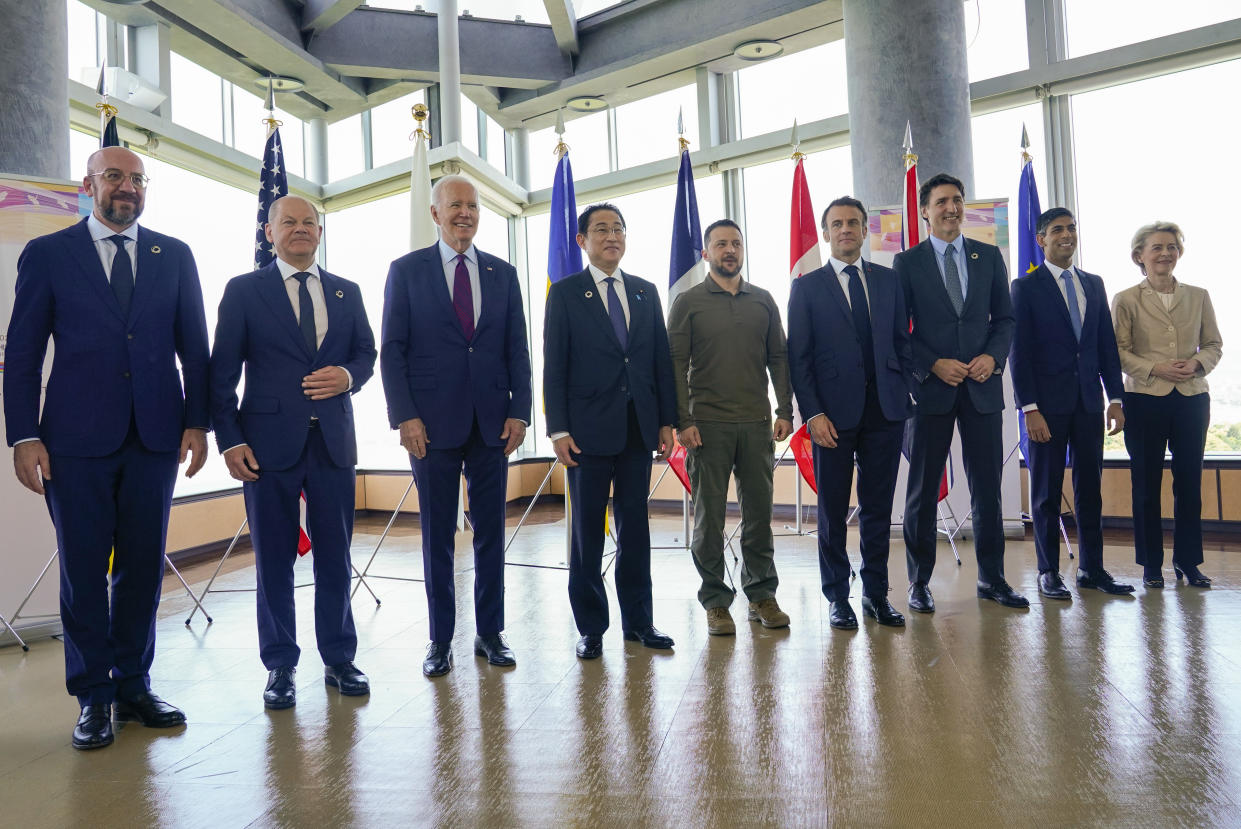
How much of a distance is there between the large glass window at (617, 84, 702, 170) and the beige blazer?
4835 mm

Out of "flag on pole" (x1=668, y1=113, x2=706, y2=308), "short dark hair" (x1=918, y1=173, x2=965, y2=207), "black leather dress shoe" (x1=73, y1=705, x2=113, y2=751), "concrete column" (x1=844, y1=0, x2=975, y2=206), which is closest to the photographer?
"black leather dress shoe" (x1=73, y1=705, x2=113, y2=751)

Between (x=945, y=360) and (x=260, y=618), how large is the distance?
104 inches

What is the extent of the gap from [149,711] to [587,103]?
690 cm

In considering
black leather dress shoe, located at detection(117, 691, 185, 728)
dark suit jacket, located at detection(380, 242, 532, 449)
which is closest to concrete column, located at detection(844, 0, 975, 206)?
dark suit jacket, located at detection(380, 242, 532, 449)

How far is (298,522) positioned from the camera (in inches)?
102

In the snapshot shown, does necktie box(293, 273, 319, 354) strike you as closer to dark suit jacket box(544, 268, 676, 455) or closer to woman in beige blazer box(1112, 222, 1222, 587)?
dark suit jacket box(544, 268, 676, 455)

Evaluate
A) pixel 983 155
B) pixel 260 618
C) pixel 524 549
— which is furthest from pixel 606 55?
pixel 260 618

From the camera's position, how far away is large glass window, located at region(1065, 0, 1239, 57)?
17.8 ft

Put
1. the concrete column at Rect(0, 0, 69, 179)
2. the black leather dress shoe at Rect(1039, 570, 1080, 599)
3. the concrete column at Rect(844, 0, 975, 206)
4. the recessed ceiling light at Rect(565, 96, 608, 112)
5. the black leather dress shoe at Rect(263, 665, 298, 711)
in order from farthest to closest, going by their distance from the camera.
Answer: the recessed ceiling light at Rect(565, 96, 608, 112) → the concrete column at Rect(844, 0, 975, 206) → the concrete column at Rect(0, 0, 69, 179) → the black leather dress shoe at Rect(1039, 570, 1080, 599) → the black leather dress shoe at Rect(263, 665, 298, 711)

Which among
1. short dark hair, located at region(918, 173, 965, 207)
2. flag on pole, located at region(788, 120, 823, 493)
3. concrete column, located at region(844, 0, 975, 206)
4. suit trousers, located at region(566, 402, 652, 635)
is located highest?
concrete column, located at region(844, 0, 975, 206)

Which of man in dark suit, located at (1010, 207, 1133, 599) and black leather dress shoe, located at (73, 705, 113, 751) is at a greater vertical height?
man in dark suit, located at (1010, 207, 1133, 599)

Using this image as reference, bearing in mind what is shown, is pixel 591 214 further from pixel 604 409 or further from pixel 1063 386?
pixel 1063 386

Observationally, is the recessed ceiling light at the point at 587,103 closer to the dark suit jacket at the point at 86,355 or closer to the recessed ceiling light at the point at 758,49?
the recessed ceiling light at the point at 758,49

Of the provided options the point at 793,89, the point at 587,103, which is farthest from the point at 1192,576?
the point at 587,103
